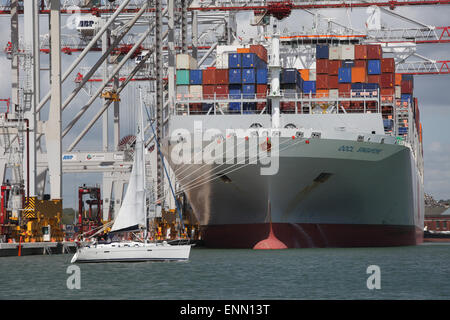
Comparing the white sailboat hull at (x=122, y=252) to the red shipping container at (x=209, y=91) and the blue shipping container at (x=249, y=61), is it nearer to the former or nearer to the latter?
the red shipping container at (x=209, y=91)

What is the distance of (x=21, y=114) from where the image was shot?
145 ft

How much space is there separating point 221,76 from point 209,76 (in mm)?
690

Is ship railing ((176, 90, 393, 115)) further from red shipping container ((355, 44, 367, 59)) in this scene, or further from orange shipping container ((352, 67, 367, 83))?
red shipping container ((355, 44, 367, 59))

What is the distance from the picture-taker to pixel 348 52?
5047cm

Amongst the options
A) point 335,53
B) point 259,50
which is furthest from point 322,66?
point 259,50

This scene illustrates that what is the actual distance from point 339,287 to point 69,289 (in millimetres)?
8239

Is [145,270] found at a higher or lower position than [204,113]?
lower

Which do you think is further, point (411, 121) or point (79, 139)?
point (79, 139)

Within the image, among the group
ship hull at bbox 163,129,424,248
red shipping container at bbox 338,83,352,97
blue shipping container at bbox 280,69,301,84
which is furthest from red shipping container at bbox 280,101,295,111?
ship hull at bbox 163,129,424,248

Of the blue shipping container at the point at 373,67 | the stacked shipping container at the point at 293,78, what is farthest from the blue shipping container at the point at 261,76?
the blue shipping container at the point at 373,67

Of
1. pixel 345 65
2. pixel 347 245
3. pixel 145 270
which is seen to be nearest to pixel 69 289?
pixel 145 270

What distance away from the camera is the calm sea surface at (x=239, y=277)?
25.5 meters
